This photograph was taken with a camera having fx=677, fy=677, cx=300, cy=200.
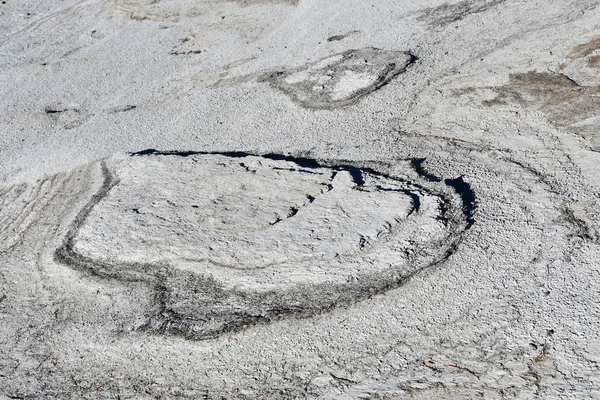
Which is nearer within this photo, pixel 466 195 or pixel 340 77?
pixel 466 195

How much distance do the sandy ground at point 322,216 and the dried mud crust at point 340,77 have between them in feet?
0.09

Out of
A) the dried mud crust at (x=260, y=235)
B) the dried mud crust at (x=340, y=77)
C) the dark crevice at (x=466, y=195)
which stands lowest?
Answer: the dark crevice at (x=466, y=195)

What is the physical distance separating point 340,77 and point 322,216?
2.51 meters

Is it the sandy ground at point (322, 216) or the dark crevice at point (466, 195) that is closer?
the sandy ground at point (322, 216)

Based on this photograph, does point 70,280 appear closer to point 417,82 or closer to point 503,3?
point 417,82

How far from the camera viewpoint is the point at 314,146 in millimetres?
5500

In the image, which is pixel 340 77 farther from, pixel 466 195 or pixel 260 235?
pixel 260 235

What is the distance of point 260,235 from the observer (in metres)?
4.20

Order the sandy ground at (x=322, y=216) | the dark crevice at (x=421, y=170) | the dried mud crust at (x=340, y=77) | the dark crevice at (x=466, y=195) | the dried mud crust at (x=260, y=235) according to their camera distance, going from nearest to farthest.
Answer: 1. the sandy ground at (x=322, y=216)
2. the dried mud crust at (x=260, y=235)
3. the dark crevice at (x=466, y=195)
4. the dark crevice at (x=421, y=170)
5. the dried mud crust at (x=340, y=77)

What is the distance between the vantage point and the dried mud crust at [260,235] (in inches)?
148

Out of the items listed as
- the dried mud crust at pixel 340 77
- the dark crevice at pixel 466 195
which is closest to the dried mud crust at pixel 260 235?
the dark crevice at pixel 466 195

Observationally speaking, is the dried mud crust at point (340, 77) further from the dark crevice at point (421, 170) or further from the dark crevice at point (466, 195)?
the dark crevice at point (466, 195)

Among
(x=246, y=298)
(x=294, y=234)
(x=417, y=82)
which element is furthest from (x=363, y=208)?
(x=417, y=82)

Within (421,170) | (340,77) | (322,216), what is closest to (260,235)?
(322,216)
